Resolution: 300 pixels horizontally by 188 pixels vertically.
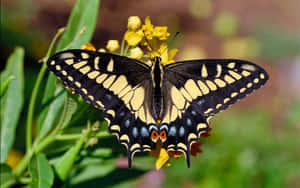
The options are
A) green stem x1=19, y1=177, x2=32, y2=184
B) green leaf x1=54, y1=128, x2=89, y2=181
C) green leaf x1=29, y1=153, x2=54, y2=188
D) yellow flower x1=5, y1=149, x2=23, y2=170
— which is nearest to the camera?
green leaf x1=29, y1=153, x2=54, y2=188

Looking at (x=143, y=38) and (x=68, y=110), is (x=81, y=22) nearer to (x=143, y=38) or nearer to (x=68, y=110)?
(x=143, y=38)

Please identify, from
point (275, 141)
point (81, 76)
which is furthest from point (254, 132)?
Result: point (81, 76)

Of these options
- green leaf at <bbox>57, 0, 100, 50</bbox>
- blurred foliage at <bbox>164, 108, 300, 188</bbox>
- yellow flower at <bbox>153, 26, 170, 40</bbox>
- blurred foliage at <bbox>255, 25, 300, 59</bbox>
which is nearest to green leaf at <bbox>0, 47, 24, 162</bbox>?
green leaf at <bbox>57, 0, 100, 50</bbox>

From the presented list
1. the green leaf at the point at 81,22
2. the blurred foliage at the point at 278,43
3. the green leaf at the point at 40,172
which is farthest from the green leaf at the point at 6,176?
the blurred foliage at the point at 278,43

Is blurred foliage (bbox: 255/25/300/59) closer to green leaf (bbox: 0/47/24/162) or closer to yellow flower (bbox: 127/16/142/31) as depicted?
yellow flower (bbox: 127/16/142/31)

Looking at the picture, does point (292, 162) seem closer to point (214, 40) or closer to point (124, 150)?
point (124, 150)

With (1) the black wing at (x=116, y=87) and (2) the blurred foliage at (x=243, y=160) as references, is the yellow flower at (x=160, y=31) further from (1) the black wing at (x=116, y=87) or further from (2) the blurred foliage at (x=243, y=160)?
(2) the blurred foliage at (x=243, y=160)

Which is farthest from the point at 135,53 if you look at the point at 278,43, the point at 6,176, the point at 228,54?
the point at 278,43
